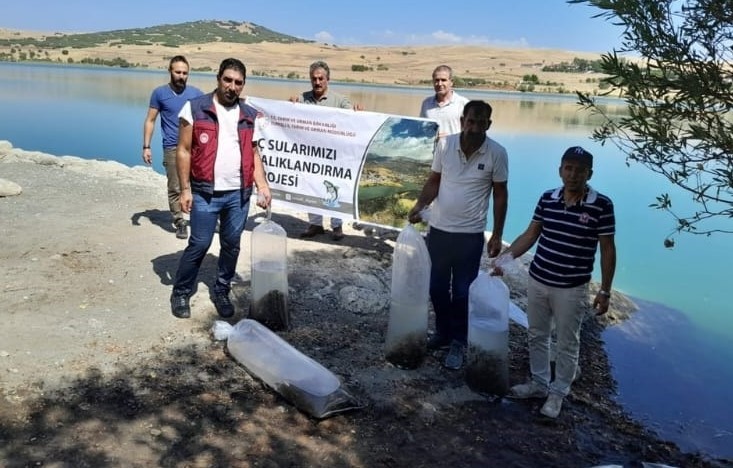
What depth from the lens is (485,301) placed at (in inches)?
155

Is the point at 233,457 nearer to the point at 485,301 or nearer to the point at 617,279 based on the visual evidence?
the point at 485,301

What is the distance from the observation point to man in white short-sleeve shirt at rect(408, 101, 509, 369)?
Answer: 3.92 meters

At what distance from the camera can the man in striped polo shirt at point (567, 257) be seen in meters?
3.37

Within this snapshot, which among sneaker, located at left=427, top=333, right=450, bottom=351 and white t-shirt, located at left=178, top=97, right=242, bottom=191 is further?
sneaker, located at left=427, top=333, right=450, bottom=351

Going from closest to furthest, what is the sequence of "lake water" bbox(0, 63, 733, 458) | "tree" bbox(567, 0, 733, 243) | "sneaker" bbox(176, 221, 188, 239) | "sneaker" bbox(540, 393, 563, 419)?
"tree" bbox(567, 0, 733, 243), "sneaker" bbox(540, 393, 563, 419), "lake water" bbox(0, 63, 733, 458), "sneaker" bbox(176, 221, 188, 239)

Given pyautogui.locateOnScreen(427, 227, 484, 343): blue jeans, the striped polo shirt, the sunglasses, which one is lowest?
pyautogui.locateOnScreen(427, 227, 484, 343): blue jeans

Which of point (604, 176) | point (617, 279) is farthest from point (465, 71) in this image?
point (617, 279)

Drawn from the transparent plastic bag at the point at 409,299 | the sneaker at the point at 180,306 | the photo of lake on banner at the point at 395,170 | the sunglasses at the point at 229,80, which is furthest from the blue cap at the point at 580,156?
the sneaker at the point at 180,306

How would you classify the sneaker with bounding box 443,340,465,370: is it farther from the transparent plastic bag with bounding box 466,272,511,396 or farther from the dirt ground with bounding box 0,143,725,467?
the transparent plastic bag with bounding box 466,272,511,396

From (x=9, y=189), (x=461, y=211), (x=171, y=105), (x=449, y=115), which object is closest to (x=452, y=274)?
(x=461, y=211)

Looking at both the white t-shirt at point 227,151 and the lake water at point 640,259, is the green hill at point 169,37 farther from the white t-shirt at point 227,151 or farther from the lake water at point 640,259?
the white t-shirt at point 227,151

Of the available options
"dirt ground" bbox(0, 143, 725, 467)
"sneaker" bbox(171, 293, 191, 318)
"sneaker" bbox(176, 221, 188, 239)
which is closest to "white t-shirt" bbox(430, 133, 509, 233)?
"dirt ground" bbox(0, 143, 725, 467)

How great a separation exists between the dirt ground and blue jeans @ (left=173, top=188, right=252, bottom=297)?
311 millimetres

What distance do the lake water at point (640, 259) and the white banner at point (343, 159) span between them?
7.06ft
